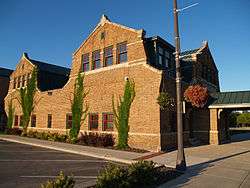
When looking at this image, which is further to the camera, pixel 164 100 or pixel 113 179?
pixel 164 100

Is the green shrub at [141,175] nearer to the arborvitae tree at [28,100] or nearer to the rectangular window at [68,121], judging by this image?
the rectangular window at [68,121]

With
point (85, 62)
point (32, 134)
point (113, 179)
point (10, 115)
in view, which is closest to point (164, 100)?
point (113, 179)

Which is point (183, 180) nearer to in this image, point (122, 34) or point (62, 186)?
point (62, 186)

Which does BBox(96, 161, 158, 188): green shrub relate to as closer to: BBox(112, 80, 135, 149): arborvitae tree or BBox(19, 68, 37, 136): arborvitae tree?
BBox(112, 80, 135, 149): arborvitae tree

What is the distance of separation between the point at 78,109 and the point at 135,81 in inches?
288

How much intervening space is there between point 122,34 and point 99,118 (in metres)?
7.84

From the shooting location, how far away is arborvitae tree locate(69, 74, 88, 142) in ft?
78.2

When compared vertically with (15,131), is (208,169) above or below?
below

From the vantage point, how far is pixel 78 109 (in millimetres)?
24078

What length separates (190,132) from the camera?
23906 mm

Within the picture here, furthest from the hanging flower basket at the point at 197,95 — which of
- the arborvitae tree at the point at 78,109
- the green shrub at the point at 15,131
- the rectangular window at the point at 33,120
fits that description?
the green shrub at the point at 15,131

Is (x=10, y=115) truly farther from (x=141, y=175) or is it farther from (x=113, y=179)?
(x=113, y=179)

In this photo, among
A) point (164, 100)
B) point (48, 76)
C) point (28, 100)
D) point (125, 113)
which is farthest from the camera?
point (48, 76)

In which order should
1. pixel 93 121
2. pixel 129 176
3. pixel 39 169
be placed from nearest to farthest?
pixel 129 176 → pixel 39 169 → pixel 93 121
